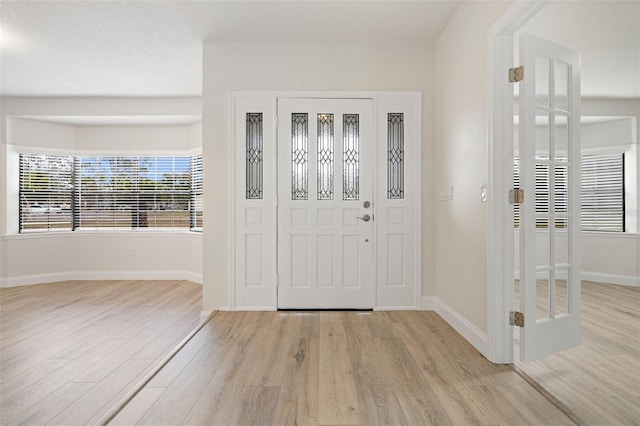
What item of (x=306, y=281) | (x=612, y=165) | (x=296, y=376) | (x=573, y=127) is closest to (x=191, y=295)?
(x=306, y=281)

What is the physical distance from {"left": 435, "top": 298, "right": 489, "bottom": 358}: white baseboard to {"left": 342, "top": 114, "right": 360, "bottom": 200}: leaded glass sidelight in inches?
54.3

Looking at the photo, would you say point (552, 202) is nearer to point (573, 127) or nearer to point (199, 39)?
point (573, 127)

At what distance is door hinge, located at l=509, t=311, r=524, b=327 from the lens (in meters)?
2.37

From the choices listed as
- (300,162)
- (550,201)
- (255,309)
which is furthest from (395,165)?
(255,309)

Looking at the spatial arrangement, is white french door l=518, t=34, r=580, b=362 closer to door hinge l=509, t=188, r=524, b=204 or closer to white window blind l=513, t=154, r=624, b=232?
door hinge l=509, t=188, r=524, b=204

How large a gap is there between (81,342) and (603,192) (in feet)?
Answer: 23.9

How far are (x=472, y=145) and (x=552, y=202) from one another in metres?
0.72

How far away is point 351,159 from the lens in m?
3.74

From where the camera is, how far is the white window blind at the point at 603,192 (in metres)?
5.62

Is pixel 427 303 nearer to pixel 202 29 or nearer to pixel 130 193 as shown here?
pixel 202 29

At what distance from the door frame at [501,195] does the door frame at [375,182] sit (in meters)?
1.25

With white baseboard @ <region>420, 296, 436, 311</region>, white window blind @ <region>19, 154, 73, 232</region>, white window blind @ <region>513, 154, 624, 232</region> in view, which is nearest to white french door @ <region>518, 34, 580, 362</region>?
white baseboard @ <region>420, 296, 436, 311</region>

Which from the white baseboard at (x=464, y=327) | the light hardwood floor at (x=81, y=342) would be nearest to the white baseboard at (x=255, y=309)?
the light hardwood floor at (x=81, y=342)

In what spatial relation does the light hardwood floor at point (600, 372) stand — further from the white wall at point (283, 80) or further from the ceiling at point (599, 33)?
the ceiling at point (599, 33)
